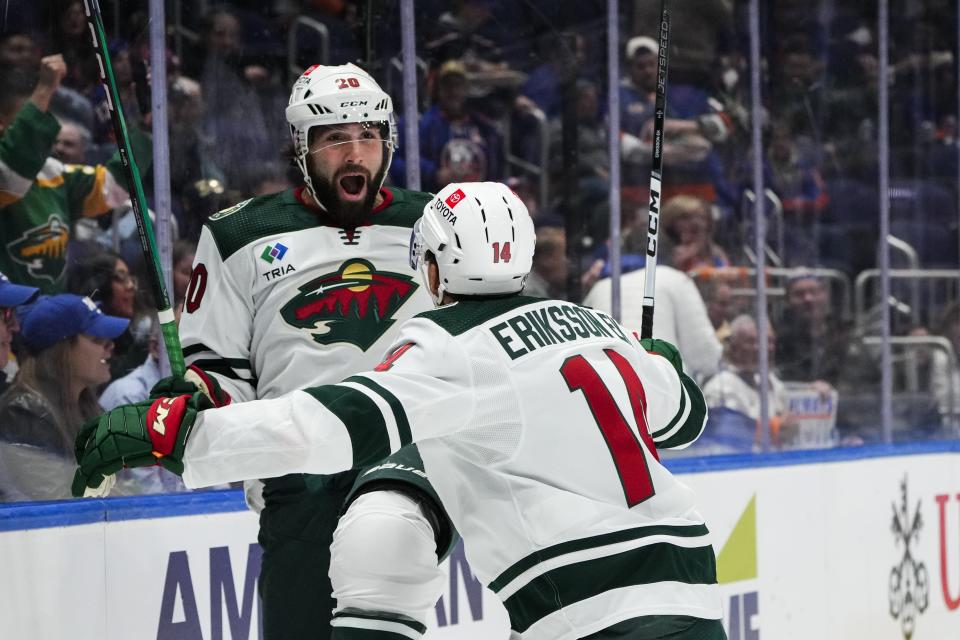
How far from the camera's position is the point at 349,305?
2.44 metres

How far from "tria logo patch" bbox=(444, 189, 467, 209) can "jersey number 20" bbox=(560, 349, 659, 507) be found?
11.8 inches

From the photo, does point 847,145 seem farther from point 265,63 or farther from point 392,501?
point 392,501

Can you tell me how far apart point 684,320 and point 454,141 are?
34.4 inches

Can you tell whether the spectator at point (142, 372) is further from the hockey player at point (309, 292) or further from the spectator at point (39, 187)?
A: the hockey player at point (309, 292)

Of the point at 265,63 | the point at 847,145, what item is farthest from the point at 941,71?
the point at 265,63

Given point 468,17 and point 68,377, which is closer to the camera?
point 68,377

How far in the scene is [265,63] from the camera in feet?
10.2

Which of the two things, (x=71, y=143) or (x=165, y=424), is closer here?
(x=165, y=424)

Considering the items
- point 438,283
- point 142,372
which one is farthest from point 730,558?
point 438,283

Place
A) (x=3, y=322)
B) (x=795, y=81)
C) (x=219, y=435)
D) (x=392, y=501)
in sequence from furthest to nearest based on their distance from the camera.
Answer: 1. (x=795, y=81)
2. (x=3, y=322)
3. (x=392, y=501)
4. (x=219, y=435)

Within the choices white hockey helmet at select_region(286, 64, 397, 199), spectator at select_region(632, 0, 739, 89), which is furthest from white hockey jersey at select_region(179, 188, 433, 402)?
spectator at select_region(632, 0, 739, 89)

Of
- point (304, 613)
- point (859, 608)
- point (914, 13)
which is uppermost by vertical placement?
point (914, 13)

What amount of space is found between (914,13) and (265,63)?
264 centimetres

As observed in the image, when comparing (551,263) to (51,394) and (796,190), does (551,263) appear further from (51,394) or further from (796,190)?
(51,394)
